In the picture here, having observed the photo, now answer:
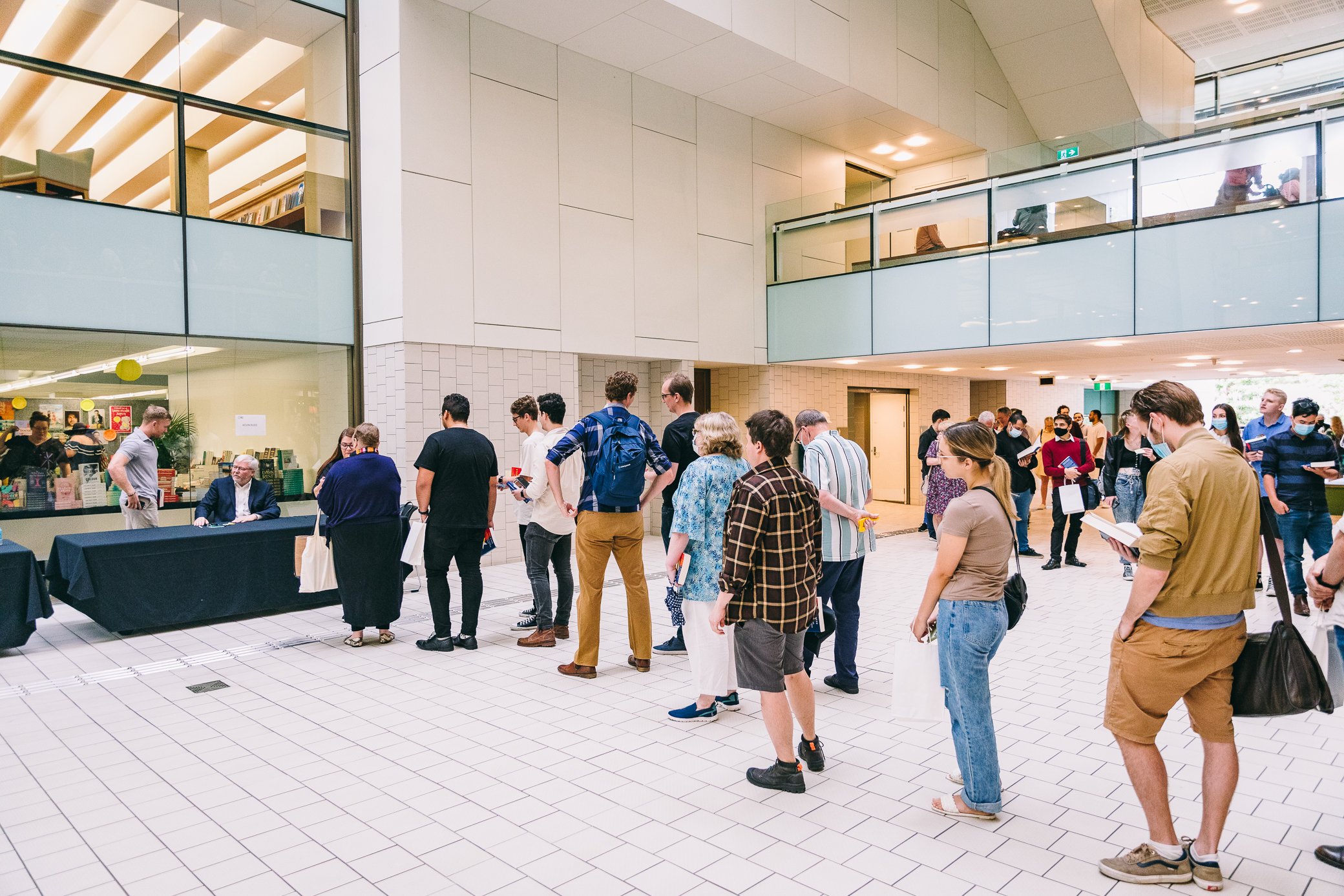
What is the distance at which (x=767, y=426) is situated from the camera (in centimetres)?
330

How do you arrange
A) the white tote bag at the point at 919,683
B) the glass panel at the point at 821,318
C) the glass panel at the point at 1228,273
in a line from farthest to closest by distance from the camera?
the glass panel at the point at 821,318
the glass panel at the point at 1228,273
the white tote bag at the point at 919,683

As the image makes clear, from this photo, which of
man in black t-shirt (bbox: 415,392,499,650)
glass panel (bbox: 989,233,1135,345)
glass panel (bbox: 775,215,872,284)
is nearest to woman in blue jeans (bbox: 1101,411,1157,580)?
glass panel (bbox: 989,233,1135,345)

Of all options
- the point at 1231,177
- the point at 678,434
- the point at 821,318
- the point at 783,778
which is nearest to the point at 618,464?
the point at 678,434

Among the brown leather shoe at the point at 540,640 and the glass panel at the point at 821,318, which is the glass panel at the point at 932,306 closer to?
the glass panel at the point at 821,318

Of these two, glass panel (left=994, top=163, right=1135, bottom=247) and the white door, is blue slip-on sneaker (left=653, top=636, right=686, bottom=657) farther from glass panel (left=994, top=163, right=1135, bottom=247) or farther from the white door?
the white door

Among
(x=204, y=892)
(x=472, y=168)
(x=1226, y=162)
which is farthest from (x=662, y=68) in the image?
(x=204, y=892)

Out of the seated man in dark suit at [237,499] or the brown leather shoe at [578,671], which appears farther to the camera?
the seated man in dark suit at [237,499]

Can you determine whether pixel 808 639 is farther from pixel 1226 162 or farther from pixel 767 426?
pixel 1226 162

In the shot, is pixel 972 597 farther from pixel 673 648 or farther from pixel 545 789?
pixel 673 648

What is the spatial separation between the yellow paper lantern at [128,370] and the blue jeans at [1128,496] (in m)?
9.60

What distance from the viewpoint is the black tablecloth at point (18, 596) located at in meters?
5.45

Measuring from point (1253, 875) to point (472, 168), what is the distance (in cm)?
883

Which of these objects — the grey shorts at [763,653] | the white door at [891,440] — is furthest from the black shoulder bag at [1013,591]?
the white door at [891,440]

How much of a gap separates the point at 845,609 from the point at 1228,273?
6795 millimetres
